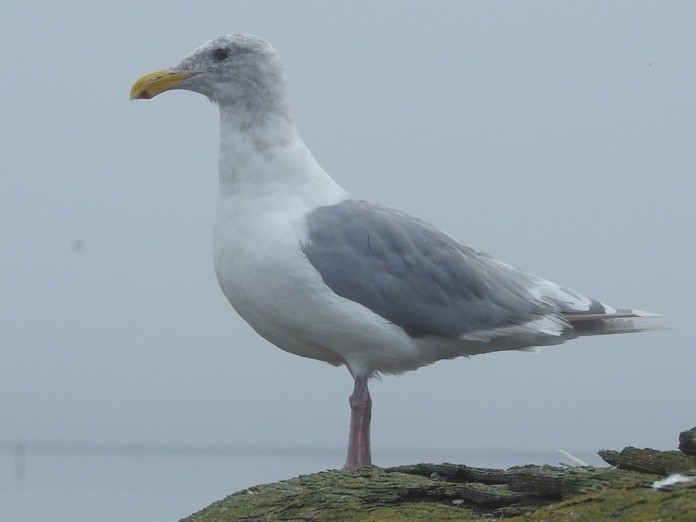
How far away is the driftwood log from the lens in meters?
3.59

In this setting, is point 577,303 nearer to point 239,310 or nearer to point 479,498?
point 239,310

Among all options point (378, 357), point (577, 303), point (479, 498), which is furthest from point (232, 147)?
point (479, 498)

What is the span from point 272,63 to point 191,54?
45 centimetres

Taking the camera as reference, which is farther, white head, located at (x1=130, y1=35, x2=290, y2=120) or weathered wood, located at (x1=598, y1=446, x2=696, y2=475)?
white head, located at (x1=130, y1=35, x2=290, y2=120)

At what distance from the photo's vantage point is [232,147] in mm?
6625

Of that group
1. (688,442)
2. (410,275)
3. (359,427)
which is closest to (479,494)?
(688,442)

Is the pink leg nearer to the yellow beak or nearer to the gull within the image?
the gull

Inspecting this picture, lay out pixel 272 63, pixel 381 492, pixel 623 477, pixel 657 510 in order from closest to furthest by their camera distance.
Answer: pixel 657 510, pixel 623 477, pixel 381 492, pixel 272 63

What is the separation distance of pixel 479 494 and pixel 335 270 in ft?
6.15

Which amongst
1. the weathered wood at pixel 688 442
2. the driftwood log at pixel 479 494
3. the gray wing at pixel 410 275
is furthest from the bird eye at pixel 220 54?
the weathered wood at pixel 688 442

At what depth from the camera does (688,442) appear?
445 centimetres

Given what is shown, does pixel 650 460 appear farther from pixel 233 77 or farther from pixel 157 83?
pixel 157 83

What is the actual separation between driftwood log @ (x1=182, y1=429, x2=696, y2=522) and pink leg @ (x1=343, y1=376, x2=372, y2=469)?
66cm

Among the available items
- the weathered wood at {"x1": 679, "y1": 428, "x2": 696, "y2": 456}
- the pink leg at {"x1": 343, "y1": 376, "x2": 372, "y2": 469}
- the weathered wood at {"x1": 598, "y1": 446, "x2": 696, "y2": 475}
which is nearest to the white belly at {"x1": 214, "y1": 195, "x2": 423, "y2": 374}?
the pink leg at {"x1": 343, "y1": 376, "x2": 372, "y2": 469}
